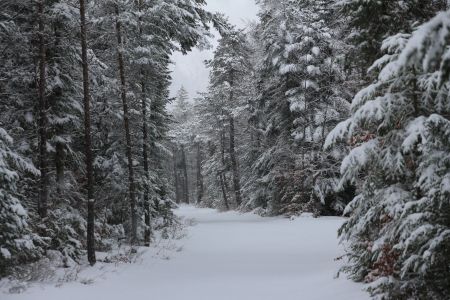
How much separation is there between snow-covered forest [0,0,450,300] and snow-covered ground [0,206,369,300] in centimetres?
7

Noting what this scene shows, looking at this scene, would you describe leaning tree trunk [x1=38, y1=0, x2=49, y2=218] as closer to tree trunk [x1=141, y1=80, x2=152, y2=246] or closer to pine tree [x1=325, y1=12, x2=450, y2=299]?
tree trunk [x1=141, y1=80, x2=152, y2=246]

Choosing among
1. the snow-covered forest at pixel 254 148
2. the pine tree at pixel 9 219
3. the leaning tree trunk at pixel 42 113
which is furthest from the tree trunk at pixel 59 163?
the pine tree at pixel 9 219

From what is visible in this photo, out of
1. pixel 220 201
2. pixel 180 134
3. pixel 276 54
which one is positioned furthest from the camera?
pixel 180 134

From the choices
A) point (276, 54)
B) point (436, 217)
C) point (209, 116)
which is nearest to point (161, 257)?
point (436, 217)

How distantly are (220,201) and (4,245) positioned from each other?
42853 mm

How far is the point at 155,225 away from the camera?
23766mm

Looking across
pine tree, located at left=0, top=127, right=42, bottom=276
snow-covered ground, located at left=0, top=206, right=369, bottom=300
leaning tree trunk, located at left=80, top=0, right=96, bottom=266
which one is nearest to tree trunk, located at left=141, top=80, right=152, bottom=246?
snow-covered ground, located at left=0, top=206, right=369, bottom=300

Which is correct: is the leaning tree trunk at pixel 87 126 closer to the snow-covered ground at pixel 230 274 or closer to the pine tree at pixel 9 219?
the snow-covered ground at pixel 230 274

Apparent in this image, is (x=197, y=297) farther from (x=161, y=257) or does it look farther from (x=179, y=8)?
(x=179, y=8)

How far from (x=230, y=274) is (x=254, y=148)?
21.7 meters

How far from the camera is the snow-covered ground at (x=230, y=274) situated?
964cm

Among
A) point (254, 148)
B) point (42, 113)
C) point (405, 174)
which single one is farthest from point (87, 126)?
point (254, 148)

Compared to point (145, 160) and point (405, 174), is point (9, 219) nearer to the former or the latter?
point (405, 174)

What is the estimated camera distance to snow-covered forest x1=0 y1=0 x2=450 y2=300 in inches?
230
